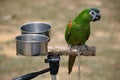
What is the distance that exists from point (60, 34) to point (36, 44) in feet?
17.9

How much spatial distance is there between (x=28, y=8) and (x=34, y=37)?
7.42 meters

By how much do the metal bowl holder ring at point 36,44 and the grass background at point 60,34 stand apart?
90.7 inches

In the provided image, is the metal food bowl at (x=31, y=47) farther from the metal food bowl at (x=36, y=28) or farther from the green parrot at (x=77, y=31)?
the green parrot at (x=77, y=31)

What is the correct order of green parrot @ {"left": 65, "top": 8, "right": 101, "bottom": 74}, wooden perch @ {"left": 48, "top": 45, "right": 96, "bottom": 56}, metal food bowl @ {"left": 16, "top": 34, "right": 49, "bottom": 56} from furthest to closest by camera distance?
green parrot @ {"left": 65, "top": 8, "right": 101, "bottom": 74} → wooden perch @ {"left": 48, "top": 45, "right": 96, "bottom": 56} → metal food bowl @ {"left": 16, "top": 34, "right": 49, "bottom": 56}

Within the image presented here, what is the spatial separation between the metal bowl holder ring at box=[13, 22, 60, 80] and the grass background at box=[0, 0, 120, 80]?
2.30 meters

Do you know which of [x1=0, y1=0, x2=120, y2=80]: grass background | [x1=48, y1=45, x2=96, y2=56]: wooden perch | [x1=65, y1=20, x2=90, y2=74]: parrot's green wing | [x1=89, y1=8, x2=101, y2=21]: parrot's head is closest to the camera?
[x1=48, y1=45, x2=96, y2=56]: wooden perch

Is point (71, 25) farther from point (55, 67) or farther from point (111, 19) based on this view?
point (111, 19)

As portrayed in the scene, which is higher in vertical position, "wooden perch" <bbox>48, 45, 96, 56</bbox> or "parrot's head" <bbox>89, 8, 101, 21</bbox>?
"parrot's head" <bbox>89, 8, 101, 21</bbox>

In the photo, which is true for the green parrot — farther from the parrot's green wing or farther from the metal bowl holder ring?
the metal bowl holder ring

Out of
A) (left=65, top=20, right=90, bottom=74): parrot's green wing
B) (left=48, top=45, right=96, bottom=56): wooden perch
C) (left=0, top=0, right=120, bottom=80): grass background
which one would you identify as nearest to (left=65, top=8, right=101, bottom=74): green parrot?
(left=65, top=20, right=90, bottom=74): parrot's green wing

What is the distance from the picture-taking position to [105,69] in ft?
23.3

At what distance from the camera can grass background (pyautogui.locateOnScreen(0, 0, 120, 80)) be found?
6.99 m

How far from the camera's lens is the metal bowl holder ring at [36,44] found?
3.26 m

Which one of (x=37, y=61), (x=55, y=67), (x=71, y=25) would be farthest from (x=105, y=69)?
(x=55, y=67)
